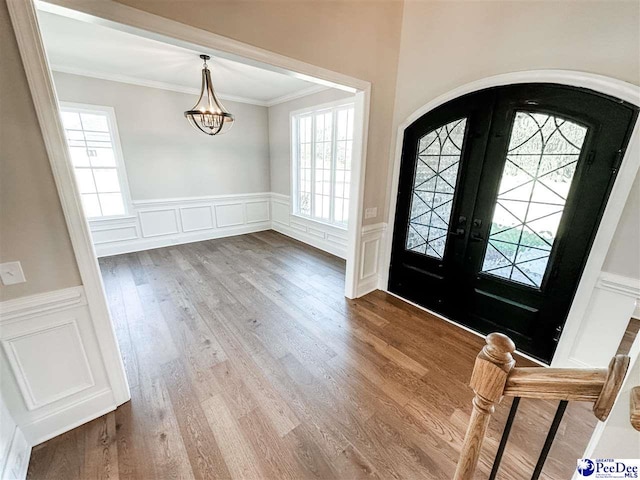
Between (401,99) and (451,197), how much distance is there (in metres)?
1.19

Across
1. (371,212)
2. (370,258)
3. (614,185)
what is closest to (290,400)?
(370,258)

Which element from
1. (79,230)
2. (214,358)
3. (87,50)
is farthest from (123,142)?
(214,358)

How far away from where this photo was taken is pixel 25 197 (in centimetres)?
126

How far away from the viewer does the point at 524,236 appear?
2152mm

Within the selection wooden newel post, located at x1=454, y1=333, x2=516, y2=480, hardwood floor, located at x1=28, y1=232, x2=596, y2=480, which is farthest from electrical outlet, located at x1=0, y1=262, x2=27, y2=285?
wooden newel post, located at x1=454, y1=333, x2=516, y2=480

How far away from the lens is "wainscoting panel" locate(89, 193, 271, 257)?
444cm

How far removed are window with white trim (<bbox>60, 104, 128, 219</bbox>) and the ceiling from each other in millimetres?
568

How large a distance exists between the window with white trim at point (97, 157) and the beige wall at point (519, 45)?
4.46 metres

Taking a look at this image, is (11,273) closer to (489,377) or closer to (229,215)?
(489,377)

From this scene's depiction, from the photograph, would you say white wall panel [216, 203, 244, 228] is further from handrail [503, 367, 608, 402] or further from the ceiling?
handrail [503, 367, 608, 402]

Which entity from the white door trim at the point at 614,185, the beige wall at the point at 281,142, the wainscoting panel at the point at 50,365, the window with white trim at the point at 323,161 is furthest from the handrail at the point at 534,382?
the beige wall at the point at 281,142

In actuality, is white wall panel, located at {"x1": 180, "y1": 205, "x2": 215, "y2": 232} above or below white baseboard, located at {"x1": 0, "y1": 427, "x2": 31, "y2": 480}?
above

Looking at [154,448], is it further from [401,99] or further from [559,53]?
[559,53]

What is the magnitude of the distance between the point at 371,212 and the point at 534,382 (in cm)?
240
